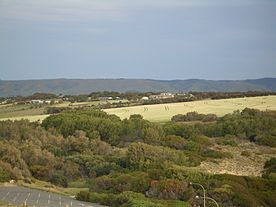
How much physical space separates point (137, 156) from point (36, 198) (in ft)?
39.5

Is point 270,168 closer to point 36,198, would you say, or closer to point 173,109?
point 36,198

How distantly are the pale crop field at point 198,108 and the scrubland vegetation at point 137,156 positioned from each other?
3186 millimetres

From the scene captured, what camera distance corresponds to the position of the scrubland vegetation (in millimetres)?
36531

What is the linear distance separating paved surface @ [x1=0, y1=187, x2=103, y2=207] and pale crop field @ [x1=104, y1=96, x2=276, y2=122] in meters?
31.4

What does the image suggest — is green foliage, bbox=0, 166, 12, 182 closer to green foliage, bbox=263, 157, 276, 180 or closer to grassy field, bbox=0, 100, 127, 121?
green foliage, bbox=263, 157, 276, 180

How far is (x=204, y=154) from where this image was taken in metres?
52.0

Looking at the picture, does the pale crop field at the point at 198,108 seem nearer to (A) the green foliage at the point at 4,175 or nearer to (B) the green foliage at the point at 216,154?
(B) the green foliage at the point at 216,154

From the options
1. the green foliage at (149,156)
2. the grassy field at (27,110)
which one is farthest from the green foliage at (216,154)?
the grassy field at (27,110)

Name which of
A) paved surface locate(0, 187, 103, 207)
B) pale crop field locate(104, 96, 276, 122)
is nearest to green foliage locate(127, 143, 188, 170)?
paved surface locate(0, 187, 103, 207)

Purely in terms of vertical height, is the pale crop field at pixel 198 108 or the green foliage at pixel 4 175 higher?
the pale crop field at pixel 198 108

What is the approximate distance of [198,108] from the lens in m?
78.4

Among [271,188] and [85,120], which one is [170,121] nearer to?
[85,120]

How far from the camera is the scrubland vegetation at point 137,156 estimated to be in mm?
36531

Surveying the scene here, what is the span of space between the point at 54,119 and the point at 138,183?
1144 inches
